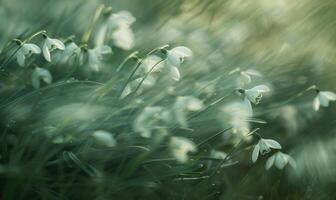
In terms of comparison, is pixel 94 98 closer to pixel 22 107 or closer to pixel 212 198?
pixel 22 107

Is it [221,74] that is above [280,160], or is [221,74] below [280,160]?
above

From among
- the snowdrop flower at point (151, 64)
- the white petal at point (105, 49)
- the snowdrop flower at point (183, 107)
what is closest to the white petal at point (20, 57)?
the white petal at point (105, 49)

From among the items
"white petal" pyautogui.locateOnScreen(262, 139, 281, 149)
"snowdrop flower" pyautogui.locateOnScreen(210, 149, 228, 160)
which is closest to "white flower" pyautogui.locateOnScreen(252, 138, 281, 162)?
"white petal" pyautogui.locateOnScreen(262, 139, 281, 149)

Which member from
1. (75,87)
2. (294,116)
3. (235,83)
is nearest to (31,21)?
(75,87)

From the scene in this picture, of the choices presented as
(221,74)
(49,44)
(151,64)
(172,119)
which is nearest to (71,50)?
(49,44)

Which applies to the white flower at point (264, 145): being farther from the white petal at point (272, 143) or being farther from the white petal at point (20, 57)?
the white petal at point (20, 57)

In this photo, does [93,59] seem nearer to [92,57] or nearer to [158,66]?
[92,57]

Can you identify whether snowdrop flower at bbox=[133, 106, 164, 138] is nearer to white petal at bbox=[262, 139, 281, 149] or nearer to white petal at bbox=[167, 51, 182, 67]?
white petal at bbox=[167, 51, 182, 67]
